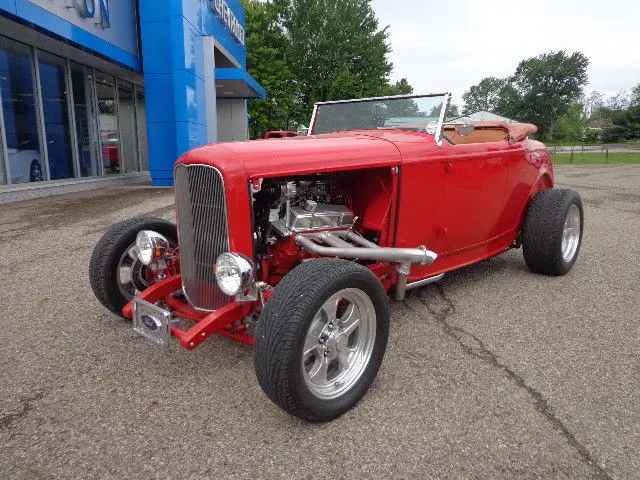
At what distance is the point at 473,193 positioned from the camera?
3650 millimetres

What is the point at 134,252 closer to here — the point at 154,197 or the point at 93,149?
the point at 154,197

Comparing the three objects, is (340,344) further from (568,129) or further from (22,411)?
(568,129)

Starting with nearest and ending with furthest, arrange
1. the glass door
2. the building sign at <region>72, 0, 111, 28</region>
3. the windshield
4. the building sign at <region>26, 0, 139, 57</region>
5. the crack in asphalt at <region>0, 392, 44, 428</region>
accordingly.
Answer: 1. the crack in asphalt at <region>0, 392, 44, 428</region>
2. the windshield
3. the building sign at <region>26, 0, 139, 57</region>
4. the building sign at <region>72, 0, 111, 28</region>
5. the glass door

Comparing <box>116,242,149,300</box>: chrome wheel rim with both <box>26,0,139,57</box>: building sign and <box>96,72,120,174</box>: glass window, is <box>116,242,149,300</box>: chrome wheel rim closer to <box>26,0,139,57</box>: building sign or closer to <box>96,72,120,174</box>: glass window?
<box>26,0,139,57</box>: building sign

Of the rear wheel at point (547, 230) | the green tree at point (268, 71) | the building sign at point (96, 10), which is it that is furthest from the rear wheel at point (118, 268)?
the green tree at point (268, 71)

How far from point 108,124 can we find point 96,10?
3524mm

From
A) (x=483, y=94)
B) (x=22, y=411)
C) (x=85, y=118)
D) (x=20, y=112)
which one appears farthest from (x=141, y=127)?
(x=483, y=94)

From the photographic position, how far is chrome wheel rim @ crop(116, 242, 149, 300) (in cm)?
311

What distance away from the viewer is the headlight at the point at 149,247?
9.54 ft

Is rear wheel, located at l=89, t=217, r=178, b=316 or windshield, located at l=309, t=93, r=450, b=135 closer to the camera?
rear wheel, located at l=89, t=217, r=178, b=316

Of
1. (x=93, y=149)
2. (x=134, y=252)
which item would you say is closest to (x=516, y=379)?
(x=134, y=252)

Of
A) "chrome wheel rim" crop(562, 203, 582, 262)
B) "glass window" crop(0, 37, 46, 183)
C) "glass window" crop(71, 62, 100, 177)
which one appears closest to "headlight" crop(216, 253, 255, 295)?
"chrome wheel rim" crop(562, 203, 582, 262)

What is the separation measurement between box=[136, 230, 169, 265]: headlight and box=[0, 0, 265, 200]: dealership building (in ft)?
22.5

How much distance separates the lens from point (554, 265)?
4.25 metres
